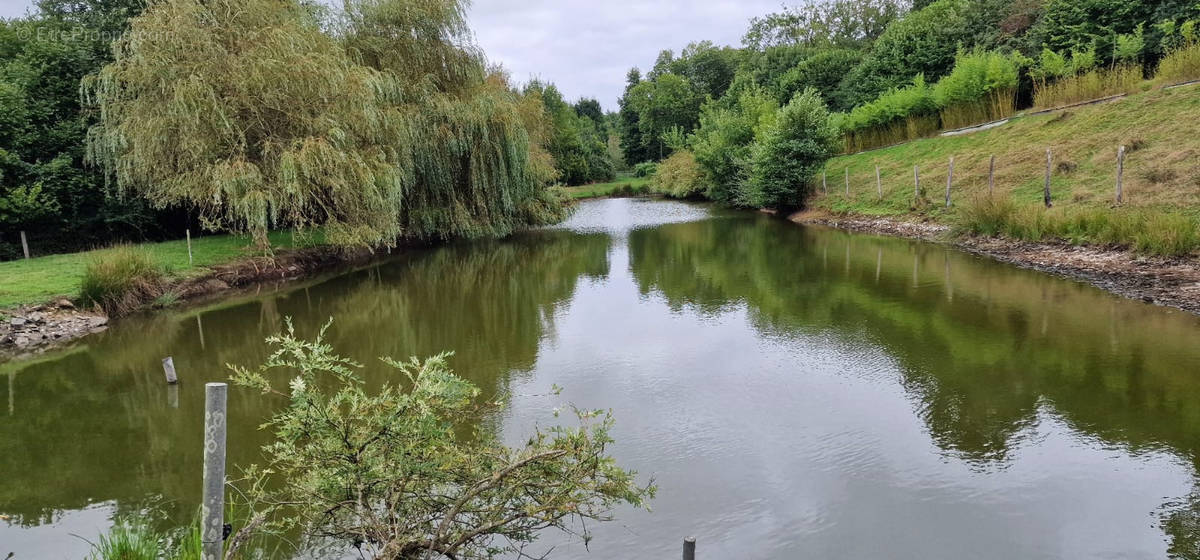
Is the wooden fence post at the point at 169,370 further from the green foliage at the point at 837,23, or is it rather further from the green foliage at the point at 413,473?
the green foliage at the point at 837,23

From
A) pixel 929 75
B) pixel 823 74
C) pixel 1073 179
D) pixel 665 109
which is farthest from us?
pixel 665 109

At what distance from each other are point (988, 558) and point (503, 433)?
4.39 meters

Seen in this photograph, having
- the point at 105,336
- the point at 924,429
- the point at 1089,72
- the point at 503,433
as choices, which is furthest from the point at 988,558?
the point at 1089,72

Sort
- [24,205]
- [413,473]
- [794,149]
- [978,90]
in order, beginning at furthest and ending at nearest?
[794,149], [978,90], [24,205], [413,473]

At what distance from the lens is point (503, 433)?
6879 millimetres

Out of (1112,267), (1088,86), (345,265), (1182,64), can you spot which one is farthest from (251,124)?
(1182,64)

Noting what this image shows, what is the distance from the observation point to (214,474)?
131 inches

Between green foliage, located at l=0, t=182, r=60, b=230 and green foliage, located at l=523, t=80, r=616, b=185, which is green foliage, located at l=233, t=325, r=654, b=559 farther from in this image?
green foliage, located at l=523, t=80, r=616, b=185

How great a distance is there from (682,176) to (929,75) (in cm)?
1399

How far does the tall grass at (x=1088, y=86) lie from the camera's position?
68.7 feet

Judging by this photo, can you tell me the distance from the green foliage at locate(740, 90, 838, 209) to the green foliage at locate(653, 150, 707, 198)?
9.77 metres

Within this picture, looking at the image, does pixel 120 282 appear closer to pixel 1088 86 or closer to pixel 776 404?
pixel 776 404

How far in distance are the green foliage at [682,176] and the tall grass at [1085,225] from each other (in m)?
21.4

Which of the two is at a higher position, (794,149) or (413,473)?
(794,149)
